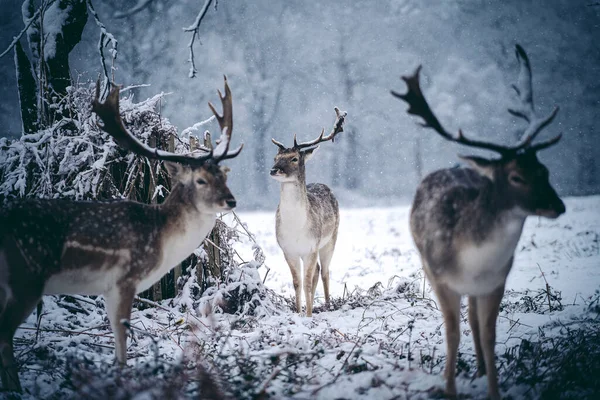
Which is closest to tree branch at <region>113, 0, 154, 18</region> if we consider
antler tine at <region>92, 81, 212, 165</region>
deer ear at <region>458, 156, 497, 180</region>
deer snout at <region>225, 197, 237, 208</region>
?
antler tine at <region>92, 81, 212, 165</region>

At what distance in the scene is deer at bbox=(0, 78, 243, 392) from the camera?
2.73m

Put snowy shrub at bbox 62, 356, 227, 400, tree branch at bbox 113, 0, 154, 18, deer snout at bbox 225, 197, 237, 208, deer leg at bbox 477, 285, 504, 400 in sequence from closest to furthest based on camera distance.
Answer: snowy shrub at bbox 62, 356, 227, 400 < deer leg at bbox 477, 285, 504, 400 < tree branch at bbox 113, 0, 154, 18 < deer snout at bbox 225, 197, 237, 208

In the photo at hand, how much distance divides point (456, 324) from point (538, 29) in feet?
102

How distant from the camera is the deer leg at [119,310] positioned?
306 centimetres

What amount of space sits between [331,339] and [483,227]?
190cm

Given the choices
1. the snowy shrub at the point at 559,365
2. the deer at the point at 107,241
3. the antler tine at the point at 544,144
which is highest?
the antler tine at the point at 544,144

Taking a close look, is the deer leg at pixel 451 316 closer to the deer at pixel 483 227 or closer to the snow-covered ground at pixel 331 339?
the deer at pixel 483 227

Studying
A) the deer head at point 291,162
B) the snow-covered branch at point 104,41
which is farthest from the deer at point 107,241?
the deer head at point 291,162

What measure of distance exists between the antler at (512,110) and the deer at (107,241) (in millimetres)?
1554

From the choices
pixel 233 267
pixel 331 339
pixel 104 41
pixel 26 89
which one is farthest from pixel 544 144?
pixel 26 89

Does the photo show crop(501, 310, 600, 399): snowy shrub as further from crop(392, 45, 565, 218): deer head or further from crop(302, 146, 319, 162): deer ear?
crop(302, 146, 319, 162): deer ear

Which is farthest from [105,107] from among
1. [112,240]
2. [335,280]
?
[335,280]

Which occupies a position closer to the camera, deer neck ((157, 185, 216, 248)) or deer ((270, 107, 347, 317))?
deer neck ((157, 185, 216, 248))

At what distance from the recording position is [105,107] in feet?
11.6
